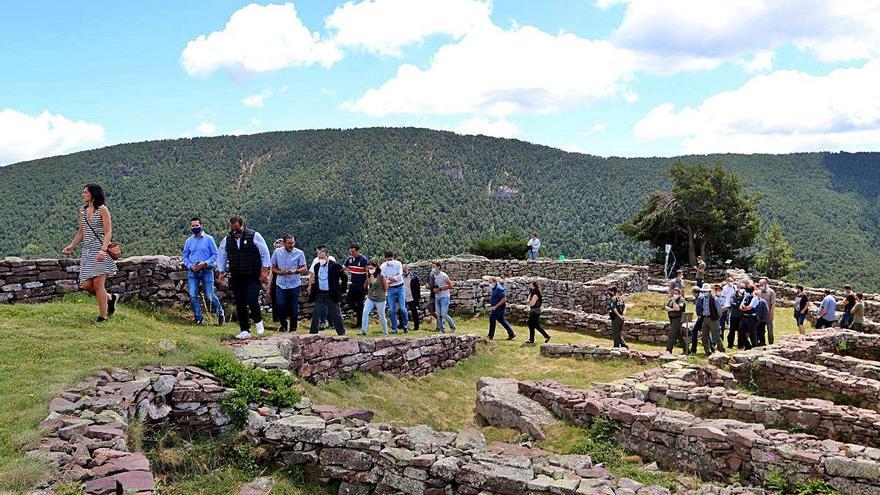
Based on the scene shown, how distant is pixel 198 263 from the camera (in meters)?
11.8

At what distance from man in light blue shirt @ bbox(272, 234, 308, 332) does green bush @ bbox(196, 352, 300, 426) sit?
14.5 ft

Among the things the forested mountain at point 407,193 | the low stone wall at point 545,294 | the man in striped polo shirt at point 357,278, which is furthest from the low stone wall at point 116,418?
the forested mountain at point 407,193

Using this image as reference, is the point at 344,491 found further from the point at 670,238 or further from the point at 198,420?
the point at 670,238

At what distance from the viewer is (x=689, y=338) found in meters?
15.8

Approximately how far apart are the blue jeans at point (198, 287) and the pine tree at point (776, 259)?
159 ft

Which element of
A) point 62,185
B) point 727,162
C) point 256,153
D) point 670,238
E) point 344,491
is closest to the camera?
point 344,491

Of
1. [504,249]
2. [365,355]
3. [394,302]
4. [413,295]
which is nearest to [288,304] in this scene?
[365,355]

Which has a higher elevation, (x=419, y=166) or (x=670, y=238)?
(x=419, y=166)

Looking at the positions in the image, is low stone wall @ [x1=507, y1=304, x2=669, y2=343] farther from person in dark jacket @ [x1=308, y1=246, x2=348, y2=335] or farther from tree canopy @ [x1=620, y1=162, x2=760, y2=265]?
tree canopy @ [x1=620, y1=162, x2=760, y2=265]

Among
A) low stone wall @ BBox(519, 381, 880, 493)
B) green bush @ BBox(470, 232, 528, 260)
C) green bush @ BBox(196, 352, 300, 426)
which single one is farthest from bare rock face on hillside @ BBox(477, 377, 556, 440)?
green bush @ BBox(470, 232, 528, 260)

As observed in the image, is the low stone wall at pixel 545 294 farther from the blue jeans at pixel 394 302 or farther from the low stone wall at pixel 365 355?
the low stone wall at pixel 365 355

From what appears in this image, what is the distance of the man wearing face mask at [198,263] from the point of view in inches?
468

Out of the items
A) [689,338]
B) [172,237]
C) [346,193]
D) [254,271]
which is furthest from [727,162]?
[254,271]

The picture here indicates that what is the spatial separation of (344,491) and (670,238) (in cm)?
3747
